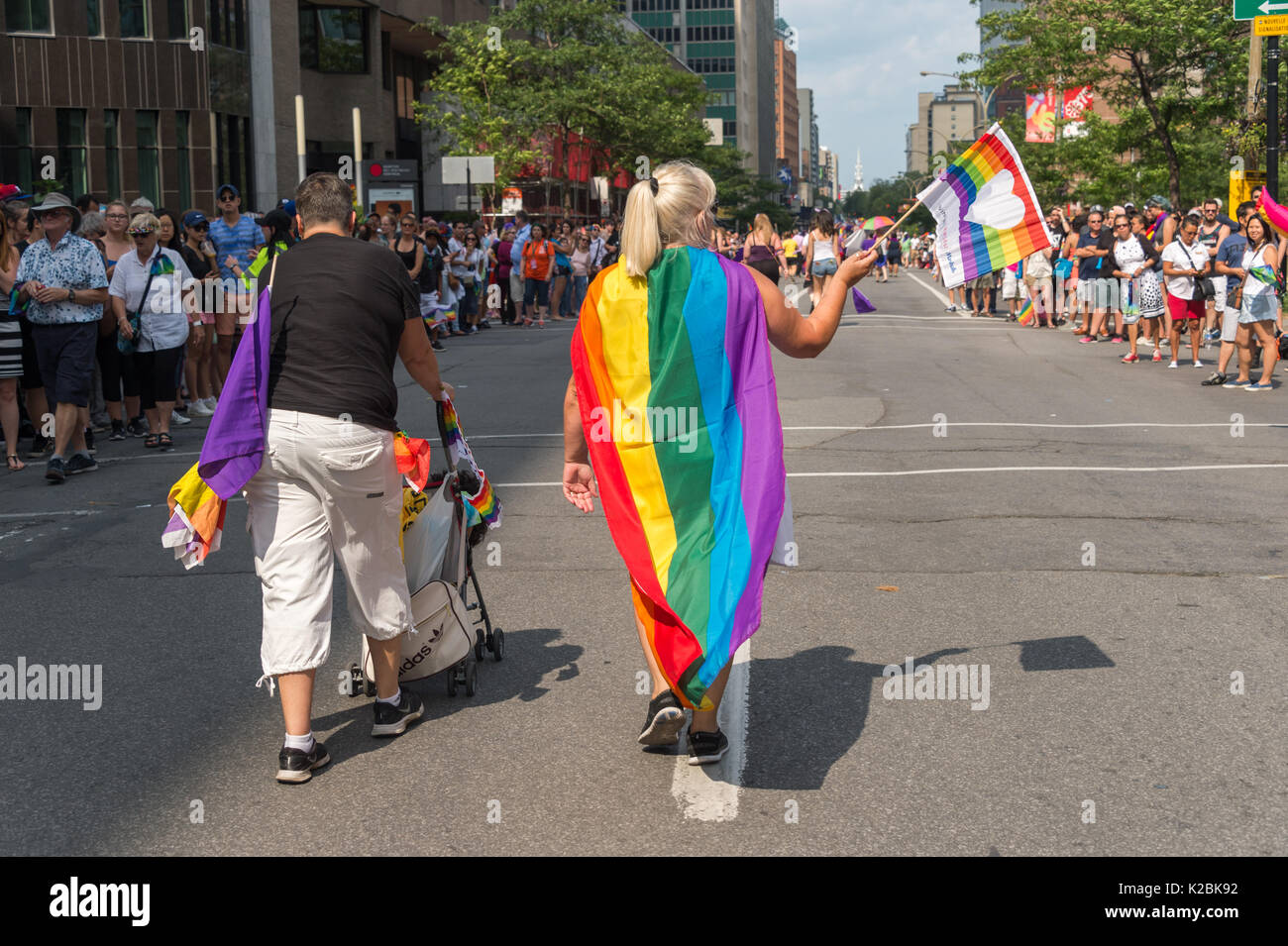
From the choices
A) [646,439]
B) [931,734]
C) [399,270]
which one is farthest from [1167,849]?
[399,270]

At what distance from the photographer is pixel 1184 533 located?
8305mm

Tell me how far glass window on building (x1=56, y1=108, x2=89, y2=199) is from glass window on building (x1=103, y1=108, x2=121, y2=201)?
0.51m

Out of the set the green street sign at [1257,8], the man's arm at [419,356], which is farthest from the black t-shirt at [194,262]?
the green street sign at [1257,8]

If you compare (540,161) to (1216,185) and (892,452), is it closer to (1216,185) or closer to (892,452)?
(1216,185)

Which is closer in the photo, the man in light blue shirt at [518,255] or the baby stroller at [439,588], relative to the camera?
the baby stroller at [439,588]

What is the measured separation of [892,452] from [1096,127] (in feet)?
91.8

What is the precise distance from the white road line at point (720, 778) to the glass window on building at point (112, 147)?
107ft

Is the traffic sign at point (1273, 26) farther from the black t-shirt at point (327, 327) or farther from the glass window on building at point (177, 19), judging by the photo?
the glass window on building at point (177, 19)

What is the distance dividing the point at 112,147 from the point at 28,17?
329 centimetres

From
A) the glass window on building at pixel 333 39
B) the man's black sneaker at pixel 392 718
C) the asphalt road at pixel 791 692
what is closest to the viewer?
the asphalt road at pixel 791 692

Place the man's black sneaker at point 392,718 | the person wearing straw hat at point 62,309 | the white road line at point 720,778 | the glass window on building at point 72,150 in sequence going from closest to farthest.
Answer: the white road line at point 720,778
the man's black sneaker at point 392,718
the person wearing straw hat at point 62,309
the glass window on building at point 72,150

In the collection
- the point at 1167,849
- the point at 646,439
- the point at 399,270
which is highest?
the point at 399,270

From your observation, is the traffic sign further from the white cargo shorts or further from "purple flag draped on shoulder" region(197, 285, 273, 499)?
"purple flag draped on shoulder" region(197, 285, 273, 499)

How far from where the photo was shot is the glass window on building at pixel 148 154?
35.2 m
